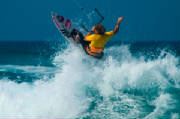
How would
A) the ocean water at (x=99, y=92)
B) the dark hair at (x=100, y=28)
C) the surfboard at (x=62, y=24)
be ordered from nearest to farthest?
the ocean water at (x=99, y=92), the dark hair at (x=100, y=28), the surfboard at (x=62, y=24)

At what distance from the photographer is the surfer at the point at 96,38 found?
796 centimetres

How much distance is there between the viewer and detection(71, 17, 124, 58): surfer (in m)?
7.96

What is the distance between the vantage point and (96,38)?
823 cm

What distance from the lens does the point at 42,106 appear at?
273 inches

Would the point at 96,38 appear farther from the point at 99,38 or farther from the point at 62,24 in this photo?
the point at 62,24

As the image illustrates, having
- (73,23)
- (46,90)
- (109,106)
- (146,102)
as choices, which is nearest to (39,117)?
(46,90)

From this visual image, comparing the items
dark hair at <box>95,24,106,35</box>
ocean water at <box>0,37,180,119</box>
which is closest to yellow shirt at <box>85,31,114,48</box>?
dark hair at <box>95,24,106,35</box>

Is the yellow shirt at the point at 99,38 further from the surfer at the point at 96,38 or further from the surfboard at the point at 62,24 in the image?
the surfboard at the point at 62,24

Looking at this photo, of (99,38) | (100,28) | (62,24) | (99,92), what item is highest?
(62,24)

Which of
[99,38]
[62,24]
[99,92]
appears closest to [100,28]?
[99,38]

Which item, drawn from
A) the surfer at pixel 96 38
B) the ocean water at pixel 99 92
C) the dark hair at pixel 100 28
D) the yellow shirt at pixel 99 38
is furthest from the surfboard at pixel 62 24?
the dark hair at pixel 100 28

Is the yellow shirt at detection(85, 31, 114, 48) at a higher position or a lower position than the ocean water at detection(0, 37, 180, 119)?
Result: higher

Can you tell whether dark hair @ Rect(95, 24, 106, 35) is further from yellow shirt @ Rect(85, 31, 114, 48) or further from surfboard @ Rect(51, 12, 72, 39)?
surfboard @ Rect(51, 12, 72, 39)

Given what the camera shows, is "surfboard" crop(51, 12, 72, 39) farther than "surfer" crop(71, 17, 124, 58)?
Yes
